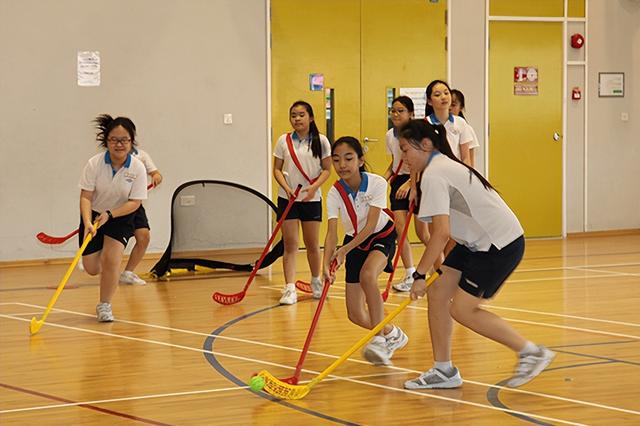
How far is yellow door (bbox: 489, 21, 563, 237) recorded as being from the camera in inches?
512

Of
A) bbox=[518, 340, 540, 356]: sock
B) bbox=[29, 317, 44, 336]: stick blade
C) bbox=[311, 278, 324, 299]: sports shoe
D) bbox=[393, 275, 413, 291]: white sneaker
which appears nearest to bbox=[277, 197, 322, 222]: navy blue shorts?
bbox=[311, 278, 324, 299]: sports shoe

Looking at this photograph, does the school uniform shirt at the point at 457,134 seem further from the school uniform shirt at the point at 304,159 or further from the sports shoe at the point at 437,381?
the sports shoe at the point at 437,381

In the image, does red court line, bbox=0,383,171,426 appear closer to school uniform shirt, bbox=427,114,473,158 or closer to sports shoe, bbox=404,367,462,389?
sports shoe, bbox=404,367,462,389

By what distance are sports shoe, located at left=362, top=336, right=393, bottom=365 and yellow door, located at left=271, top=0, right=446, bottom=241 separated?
620 centimetres

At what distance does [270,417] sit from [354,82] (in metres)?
7.75

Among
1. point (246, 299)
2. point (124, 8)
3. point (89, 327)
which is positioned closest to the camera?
point (89, 327)

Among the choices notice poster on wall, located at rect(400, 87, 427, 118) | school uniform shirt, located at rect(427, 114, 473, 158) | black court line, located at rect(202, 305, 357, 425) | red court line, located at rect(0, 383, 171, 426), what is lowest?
red court line, located at rect(0, 383, 171, 426)

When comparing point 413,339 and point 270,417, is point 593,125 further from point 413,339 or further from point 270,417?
point 270,417

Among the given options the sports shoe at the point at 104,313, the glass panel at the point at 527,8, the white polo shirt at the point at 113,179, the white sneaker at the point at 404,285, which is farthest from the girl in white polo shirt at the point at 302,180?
the glass panel at the point at 527,8

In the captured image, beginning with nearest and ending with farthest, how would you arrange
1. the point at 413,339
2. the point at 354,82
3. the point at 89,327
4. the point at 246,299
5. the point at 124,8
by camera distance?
the point at 413,339, the point at 89,327, the point at 246,299, the point at 124,8, the point at 354,82

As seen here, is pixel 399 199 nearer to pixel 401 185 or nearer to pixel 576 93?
pixel 401 185

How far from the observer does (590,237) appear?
1344 centimetres

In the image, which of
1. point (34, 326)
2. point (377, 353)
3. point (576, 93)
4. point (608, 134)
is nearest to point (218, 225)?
point (34, 326)

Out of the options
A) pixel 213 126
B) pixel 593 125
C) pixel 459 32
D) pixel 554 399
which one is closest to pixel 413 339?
pixel 554 399
